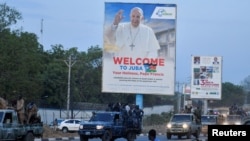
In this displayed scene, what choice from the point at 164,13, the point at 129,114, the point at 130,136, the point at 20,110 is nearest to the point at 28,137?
the point at 20,110

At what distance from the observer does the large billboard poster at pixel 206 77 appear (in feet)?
201

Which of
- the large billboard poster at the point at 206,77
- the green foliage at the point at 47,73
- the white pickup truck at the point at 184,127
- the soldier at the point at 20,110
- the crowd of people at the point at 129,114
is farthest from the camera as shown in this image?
the large billboard poster at the point at 206,77

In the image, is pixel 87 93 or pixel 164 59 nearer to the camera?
pixel 164 59

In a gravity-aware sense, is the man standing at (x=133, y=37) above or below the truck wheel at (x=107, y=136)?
above

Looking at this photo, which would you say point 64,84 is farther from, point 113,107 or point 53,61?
point 113,107

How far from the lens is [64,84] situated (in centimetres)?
8156

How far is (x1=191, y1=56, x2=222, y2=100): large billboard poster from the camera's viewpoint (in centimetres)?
6141

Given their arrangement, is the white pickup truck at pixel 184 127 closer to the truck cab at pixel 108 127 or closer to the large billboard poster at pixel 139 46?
the large billboard poster at pixel 139 46

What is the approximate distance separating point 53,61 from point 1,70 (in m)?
35.1

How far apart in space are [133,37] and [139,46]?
0.77 metres

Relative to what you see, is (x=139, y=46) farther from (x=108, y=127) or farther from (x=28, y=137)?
(x=28, y=137)

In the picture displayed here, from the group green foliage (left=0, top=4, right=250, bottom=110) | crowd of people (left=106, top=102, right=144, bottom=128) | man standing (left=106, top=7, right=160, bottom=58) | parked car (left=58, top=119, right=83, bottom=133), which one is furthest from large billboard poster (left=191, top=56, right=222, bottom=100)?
crowd of people (left=106, top=102, right=144, bottom=128)

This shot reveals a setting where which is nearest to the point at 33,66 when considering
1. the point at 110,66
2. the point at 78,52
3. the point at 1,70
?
the point at 1,70

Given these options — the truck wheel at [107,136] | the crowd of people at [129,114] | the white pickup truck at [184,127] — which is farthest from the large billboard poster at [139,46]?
the truck wheel at [107,136]
